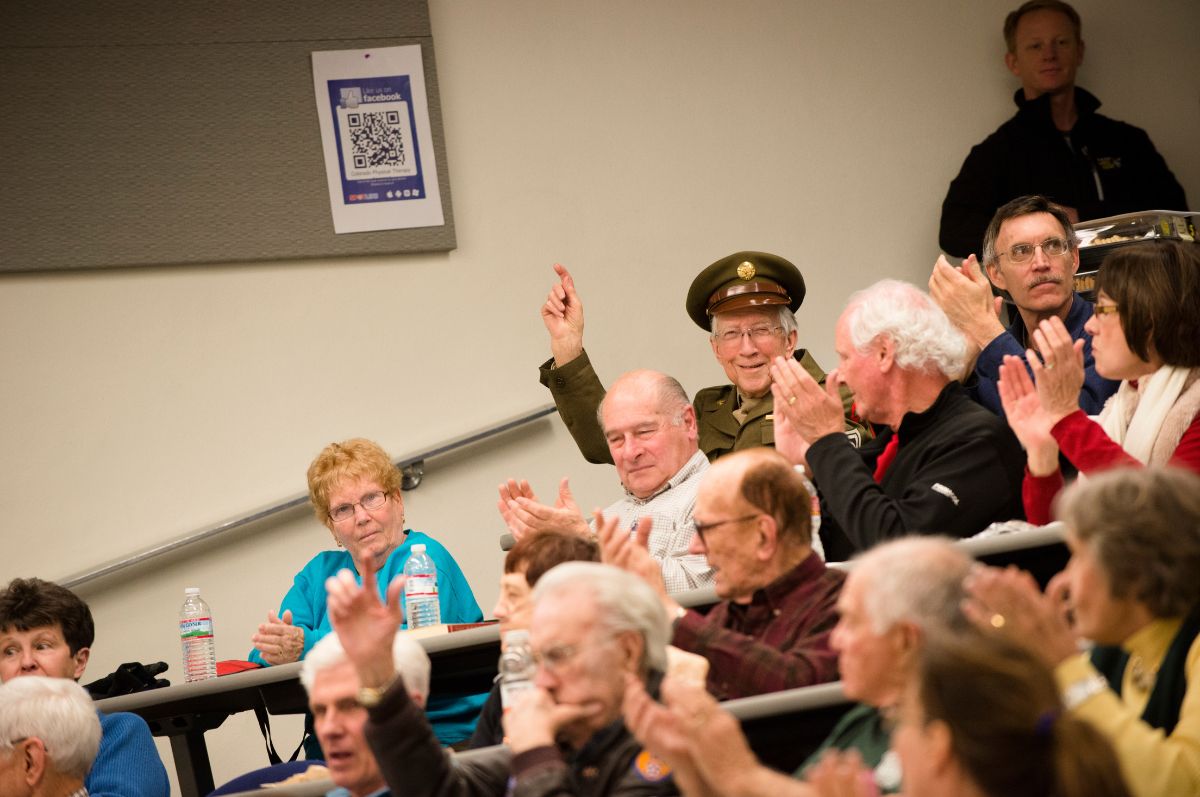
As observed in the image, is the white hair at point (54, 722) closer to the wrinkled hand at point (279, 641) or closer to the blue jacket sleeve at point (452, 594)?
the wrinkled hand at point (279, 641)

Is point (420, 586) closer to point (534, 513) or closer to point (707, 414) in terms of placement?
point (534, 513)

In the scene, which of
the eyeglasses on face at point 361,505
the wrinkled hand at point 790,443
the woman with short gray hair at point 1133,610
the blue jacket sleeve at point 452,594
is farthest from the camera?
the eyeglasses on face at point 361,505

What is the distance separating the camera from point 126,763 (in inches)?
125

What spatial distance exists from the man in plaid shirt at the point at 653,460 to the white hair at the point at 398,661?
0.89 meters

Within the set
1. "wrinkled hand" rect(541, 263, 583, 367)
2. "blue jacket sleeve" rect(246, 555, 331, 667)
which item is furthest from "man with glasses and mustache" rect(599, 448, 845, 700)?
"wrinkled hand" rect(541, 263, 583, 367)

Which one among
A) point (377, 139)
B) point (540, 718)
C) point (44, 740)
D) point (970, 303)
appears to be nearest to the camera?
point (540, 718)

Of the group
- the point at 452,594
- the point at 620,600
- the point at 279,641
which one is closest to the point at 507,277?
the point at 452,594

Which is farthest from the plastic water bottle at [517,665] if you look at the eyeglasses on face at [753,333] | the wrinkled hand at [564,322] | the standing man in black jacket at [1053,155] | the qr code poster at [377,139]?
the standing man in black jacket at [1053,155]

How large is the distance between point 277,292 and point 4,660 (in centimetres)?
166

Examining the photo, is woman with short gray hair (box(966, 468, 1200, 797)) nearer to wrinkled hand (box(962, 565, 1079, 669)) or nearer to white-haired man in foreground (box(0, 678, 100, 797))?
wrinkled hand (box(962, 565, 1079, 669))

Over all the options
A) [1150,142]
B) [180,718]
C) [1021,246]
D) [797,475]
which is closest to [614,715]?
[797,475]

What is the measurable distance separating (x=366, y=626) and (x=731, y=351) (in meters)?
1.95

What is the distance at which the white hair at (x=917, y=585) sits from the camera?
186 cm

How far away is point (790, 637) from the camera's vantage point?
2.42 m
